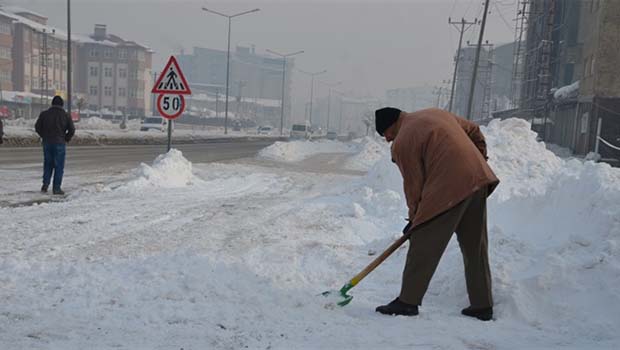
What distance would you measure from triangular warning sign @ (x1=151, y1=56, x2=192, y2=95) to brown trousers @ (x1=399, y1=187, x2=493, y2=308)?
7.87 m

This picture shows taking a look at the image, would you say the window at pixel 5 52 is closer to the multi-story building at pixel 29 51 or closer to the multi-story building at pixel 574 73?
the multi-story building at pixel 29 51

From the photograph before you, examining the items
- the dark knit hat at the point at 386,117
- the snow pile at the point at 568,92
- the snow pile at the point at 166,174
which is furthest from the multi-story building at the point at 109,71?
the dark knit hat at the point at 386,117

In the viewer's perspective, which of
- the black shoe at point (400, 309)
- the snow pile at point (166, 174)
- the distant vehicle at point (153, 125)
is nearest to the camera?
the black shoe at point (400, 309)

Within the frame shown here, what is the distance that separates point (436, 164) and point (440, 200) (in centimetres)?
26

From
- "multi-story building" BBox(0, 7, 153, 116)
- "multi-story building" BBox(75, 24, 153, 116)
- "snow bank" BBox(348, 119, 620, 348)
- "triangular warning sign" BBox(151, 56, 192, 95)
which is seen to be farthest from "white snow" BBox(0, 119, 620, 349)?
"multi-story building" BBox(75, 24, 153, 116)

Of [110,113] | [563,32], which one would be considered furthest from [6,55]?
[563,32]

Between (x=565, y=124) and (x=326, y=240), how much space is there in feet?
110

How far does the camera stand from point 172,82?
432 inches

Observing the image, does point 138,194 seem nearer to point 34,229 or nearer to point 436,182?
point 34,229

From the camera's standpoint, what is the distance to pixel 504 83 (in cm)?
9538

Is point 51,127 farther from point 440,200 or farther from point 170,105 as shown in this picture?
point 440,200

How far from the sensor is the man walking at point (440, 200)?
397 centimetres

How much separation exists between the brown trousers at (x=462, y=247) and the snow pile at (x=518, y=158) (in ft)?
21.8

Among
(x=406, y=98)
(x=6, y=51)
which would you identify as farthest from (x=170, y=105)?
(x=406, y=98)
